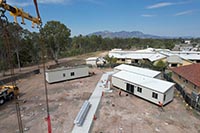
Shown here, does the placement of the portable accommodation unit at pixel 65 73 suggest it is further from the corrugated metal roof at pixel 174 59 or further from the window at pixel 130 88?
the corrugated metal roof at pixel 174 59

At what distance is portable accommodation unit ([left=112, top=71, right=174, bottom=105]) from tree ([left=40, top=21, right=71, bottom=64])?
18.1 metres

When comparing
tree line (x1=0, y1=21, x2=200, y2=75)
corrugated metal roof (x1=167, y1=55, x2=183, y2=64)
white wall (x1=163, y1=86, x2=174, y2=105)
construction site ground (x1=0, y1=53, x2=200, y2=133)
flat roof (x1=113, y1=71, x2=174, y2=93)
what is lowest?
construction site ground (x1=0, y1=53, x2=200, y2=133)

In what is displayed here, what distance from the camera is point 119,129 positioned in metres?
10.6

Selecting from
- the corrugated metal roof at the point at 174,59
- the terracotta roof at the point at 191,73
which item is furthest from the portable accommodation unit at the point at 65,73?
the corrugated metal roof at the point at 174,59

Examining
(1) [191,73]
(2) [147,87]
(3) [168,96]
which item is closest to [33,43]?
(2) [147,87]

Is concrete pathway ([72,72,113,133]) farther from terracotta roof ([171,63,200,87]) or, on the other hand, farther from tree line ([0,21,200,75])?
tree line ([0,21,200,75])

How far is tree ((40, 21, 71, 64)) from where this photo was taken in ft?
99.1

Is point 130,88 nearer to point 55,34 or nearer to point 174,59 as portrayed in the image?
point 174,59

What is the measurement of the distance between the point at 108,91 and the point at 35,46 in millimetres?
26469

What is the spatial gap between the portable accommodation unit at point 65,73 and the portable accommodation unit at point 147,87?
6.84 meters

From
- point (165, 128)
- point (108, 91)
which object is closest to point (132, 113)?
point (165, 128)

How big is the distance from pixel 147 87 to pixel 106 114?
210 inches

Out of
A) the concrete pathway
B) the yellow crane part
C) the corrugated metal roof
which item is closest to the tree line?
the yellow crane part

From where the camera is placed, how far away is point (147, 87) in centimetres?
1484
